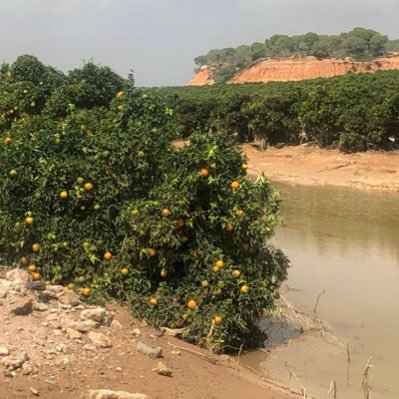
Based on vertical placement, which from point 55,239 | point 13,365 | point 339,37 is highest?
point 339,37

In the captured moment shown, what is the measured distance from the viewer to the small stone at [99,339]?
4.99 m

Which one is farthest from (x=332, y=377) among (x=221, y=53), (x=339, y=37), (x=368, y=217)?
(x=221, y=53)

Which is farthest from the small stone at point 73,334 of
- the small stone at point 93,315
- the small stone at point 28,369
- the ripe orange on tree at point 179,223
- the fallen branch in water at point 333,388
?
the fallen branch in water at point 333,388

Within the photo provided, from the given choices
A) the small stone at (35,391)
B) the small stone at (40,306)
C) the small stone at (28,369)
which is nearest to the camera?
the small stone at (35,391)

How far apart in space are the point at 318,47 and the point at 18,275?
81.7 metres

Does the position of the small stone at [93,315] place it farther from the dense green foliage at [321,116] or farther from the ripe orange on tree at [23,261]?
the dense green foliage at [321,116]

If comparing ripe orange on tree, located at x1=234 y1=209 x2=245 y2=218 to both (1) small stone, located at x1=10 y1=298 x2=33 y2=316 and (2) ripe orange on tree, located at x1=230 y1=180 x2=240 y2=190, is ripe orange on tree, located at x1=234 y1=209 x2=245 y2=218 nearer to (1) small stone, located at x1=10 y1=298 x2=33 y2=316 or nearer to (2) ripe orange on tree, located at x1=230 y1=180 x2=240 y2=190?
(2) ripe orange on tree, located at x1=230 y1=180 x2=240 y2=190

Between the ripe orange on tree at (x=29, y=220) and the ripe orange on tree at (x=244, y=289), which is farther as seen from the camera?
the ripe orange on tree at (x=29, y=220)

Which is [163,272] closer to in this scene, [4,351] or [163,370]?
[163,370]

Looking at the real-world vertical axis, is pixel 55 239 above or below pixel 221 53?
below

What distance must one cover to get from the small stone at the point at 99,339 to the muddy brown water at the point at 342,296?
5.99ft

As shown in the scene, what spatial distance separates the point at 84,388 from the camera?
4.30 meters

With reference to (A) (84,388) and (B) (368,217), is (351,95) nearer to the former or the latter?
(B) (368,217)

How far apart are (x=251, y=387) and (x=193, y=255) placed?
162 cm
